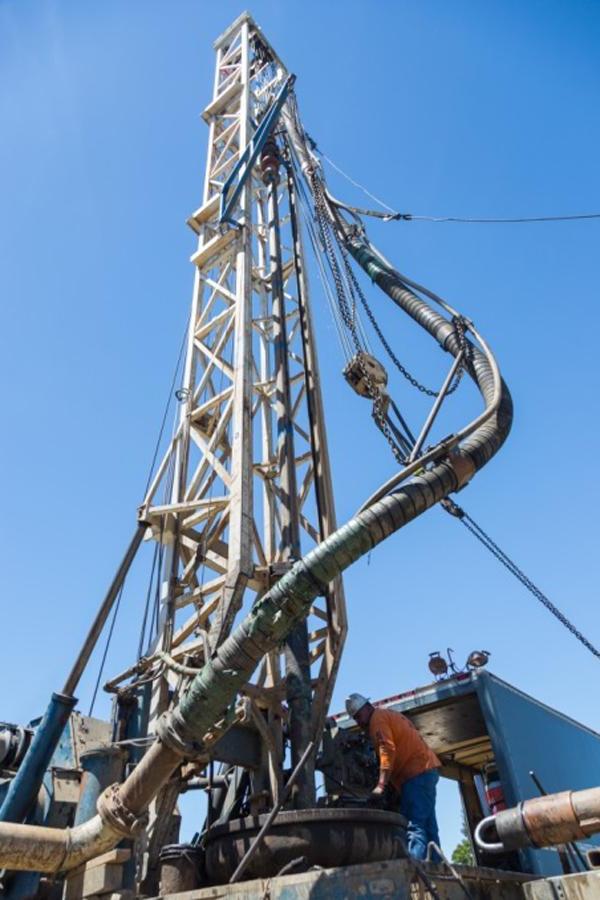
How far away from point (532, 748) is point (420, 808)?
6.32ft

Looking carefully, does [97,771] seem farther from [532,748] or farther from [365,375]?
[365,375]

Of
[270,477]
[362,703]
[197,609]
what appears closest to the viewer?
[362,703]

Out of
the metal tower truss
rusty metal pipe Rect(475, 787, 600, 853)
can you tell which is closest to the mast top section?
the metal tower truss

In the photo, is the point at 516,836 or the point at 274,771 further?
the point at 274,771

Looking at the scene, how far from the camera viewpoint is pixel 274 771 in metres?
5.54

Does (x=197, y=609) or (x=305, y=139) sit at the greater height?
(x=305, y=139)

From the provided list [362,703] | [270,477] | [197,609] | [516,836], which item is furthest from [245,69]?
[516,836]

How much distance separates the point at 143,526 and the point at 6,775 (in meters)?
2.61

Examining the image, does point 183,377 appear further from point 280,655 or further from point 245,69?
point 245,69

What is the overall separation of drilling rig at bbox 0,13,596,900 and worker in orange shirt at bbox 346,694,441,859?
0.38 m

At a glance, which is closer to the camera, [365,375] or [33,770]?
[33,770]

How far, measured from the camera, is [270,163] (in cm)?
1058

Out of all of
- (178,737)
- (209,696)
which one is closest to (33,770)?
(178,737)

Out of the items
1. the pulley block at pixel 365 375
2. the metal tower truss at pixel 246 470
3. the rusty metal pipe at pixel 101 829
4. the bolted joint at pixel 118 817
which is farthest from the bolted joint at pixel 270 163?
the bolted joint at pixel 118 817
